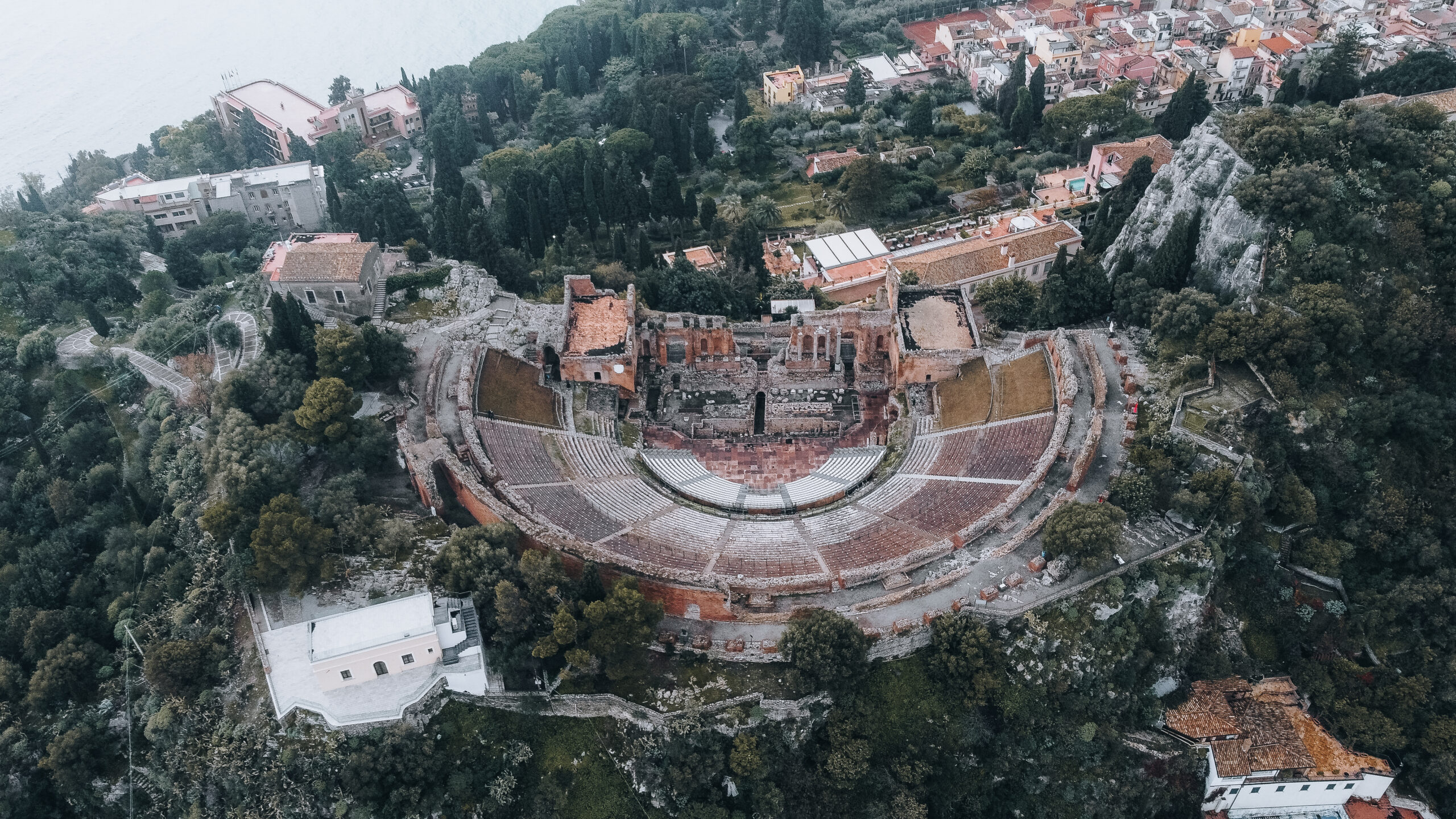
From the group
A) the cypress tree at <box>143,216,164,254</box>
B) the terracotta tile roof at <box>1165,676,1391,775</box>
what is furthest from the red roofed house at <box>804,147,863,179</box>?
the terracotta tile roof at <box>1165,676,1391,775</box>

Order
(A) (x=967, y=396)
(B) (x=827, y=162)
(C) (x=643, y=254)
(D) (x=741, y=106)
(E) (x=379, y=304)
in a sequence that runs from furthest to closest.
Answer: (D) (x=741, y=106), (B) (x=827, y=162), (C) (x=643, y=254), (E) (x=379, y=304), (A) (x=967, y=396)

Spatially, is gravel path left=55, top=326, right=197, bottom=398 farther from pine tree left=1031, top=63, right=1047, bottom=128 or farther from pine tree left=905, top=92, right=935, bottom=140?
pine tree left=1031, top=63, right=1047, bottom=128

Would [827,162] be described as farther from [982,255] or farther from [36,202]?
[36,202]

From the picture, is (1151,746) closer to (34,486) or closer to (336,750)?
(336,750)

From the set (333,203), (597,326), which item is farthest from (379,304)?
(333,203)

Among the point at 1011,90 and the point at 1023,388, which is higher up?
the point at 1011,90

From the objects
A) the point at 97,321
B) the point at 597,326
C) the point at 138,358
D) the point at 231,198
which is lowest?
the point at 597,326
